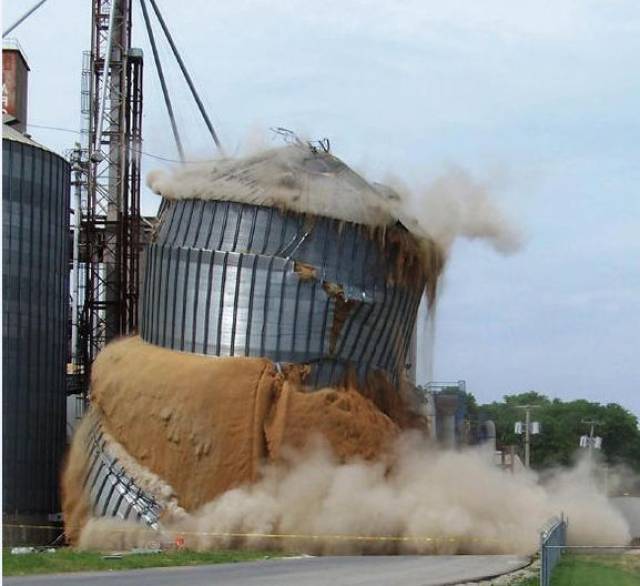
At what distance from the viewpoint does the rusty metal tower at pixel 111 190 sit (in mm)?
51812

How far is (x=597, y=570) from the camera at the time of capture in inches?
1096

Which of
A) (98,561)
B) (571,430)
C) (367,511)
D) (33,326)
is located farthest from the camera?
(571,430)

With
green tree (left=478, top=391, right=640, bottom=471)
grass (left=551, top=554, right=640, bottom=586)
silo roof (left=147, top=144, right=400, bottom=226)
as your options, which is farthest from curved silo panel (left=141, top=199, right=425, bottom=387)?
green tree (left=478, top=391, right=640, bottom=471)

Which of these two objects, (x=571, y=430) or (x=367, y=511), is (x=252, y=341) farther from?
(x=571, y=430)

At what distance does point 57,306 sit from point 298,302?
1395cm

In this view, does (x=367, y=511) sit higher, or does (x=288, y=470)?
(x=288, y=470)

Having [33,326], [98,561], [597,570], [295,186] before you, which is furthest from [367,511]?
[33,326]

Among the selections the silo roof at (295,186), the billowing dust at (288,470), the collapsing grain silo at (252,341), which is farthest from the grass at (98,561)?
the silo roof at (295,186)

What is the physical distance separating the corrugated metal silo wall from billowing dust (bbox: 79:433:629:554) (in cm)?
908

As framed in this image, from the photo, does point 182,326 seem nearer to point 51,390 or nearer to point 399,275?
point 399,275

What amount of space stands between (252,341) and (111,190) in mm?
17684

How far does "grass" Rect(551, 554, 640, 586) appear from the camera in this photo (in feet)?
79.9

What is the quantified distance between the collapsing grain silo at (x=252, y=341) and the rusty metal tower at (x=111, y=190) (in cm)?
1158

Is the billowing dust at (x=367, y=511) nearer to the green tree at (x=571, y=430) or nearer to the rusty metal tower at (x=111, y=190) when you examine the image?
the rusty metal tower at (x=111, y=190)
